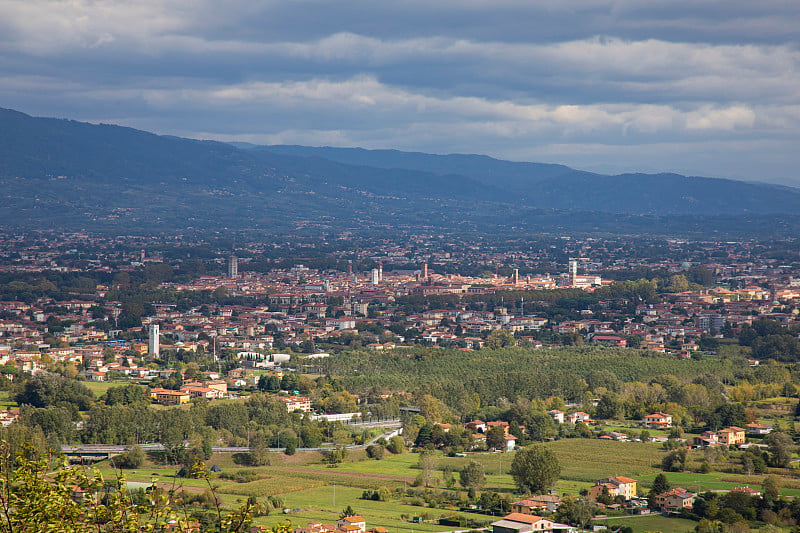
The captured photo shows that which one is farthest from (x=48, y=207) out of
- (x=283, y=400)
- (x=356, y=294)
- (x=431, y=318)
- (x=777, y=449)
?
(x=777, y=449)

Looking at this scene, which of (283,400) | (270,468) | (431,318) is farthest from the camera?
(431,318)

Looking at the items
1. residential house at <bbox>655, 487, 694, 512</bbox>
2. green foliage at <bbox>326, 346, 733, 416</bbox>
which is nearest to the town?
residential house at <bbox>655, 487, 694, 512</bbox>

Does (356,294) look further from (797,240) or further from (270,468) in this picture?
(797,240)

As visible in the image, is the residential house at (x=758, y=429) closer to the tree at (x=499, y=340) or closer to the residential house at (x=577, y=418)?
the residential house at (x=577, y=418)

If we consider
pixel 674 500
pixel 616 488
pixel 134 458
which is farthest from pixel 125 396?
pixel 674 500

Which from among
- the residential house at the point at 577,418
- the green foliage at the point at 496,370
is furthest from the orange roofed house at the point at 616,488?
the green foliage at the point at 496,370

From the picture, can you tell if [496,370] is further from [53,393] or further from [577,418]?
[53,393]
